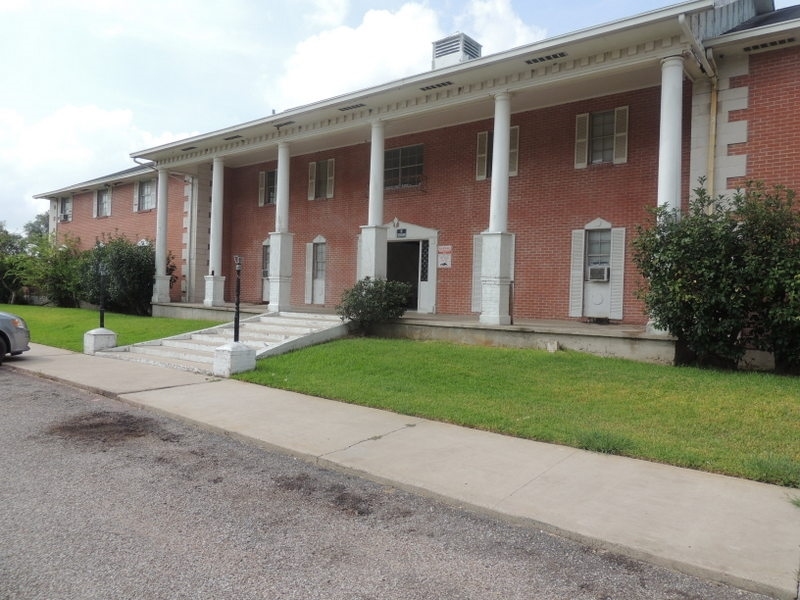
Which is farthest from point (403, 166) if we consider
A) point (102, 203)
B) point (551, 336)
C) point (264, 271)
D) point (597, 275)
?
point (102, 203)

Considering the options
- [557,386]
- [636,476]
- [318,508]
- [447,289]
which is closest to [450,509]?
[318,508]

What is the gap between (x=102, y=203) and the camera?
1036 inches

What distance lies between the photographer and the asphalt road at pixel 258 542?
10.2 feet

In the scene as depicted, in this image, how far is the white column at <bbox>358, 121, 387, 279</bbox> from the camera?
1310 cm

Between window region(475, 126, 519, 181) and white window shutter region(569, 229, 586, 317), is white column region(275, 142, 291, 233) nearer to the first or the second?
window region(475, 126, 519, 181)

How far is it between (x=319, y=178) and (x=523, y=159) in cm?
698

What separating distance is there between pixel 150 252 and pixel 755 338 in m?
18.4

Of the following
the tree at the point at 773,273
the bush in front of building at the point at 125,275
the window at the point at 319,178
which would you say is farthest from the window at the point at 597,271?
the bush in front of building at the point at 125,275

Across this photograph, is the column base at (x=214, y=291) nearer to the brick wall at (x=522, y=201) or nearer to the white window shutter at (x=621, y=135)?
the brick wall at (x=522, y=201)

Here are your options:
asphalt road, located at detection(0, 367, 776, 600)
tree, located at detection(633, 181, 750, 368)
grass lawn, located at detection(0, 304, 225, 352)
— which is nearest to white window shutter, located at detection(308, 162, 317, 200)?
grass lawn, located at detection(0, 304, 225, 352)

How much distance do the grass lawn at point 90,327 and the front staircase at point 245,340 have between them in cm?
117

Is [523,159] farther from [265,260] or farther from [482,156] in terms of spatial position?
[265,260]

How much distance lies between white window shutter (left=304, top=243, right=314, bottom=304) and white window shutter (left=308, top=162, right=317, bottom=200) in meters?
1.57

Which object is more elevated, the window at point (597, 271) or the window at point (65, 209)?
the window at point (65, 209)
